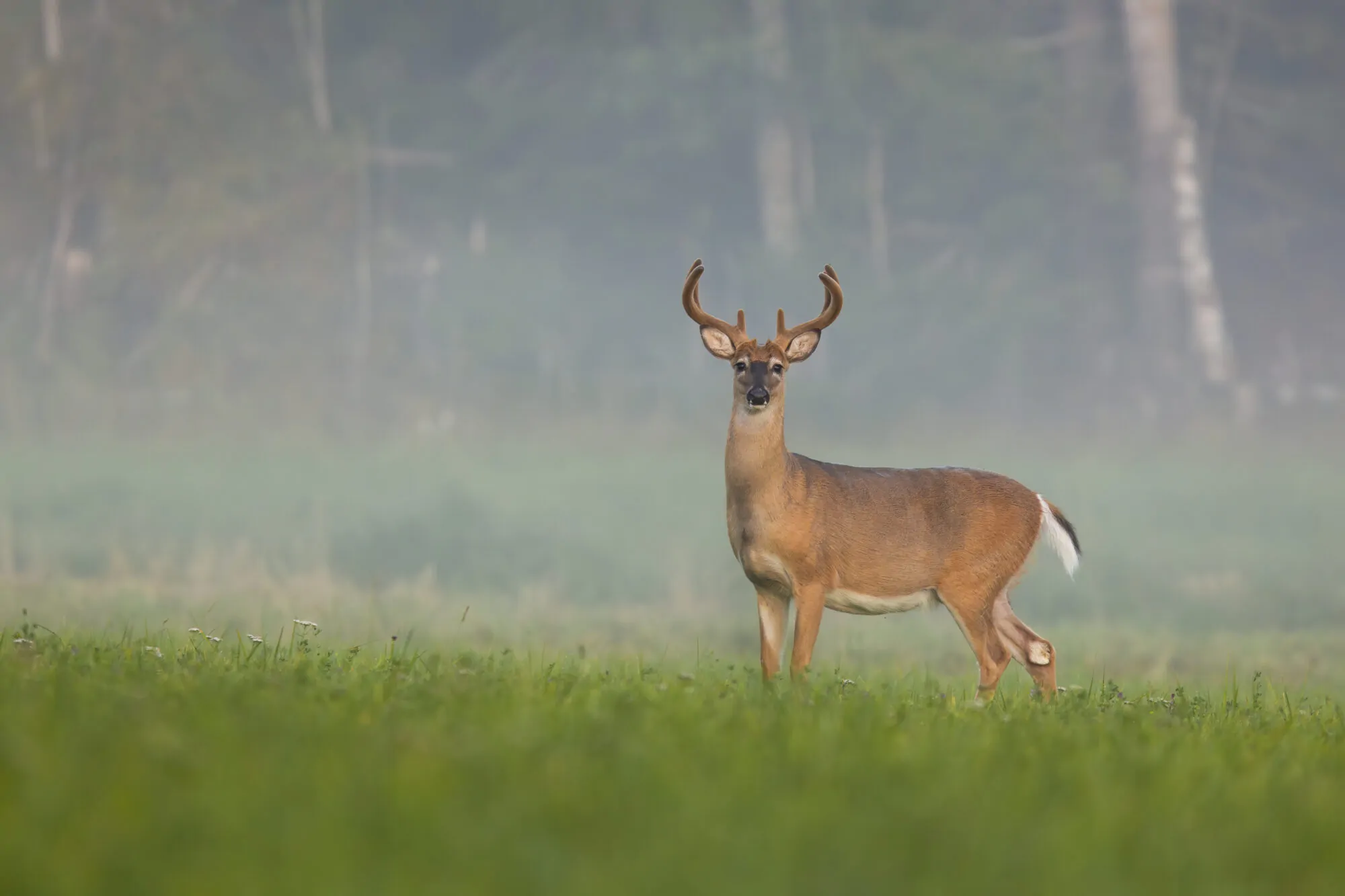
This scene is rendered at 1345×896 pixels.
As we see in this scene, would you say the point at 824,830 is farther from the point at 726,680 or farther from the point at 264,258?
the point at 264,258

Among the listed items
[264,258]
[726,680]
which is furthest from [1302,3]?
[726,680]

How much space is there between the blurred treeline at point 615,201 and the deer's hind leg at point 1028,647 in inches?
849

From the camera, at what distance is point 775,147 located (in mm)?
34781

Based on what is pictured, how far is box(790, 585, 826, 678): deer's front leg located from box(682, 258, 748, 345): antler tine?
1447 mm

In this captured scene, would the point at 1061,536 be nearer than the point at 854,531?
No

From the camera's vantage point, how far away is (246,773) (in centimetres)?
482

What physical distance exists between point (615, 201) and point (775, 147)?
4.23 meters

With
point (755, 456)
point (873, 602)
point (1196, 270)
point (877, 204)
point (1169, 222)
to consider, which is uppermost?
point (877, 204)

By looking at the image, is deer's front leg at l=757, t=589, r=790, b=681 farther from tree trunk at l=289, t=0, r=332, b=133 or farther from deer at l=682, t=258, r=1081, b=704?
tree trunk at l=289, t=0, r=332, b=133

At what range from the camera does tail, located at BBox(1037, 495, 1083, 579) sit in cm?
1096

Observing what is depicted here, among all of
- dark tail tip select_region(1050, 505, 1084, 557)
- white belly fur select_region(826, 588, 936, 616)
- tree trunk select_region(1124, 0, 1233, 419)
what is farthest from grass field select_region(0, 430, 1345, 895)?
tree trunk select_region(1124, 0, 1233, 419)

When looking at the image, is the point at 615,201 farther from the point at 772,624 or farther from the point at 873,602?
the point at 772,624

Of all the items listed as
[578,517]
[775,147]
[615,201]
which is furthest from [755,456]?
[615,201]

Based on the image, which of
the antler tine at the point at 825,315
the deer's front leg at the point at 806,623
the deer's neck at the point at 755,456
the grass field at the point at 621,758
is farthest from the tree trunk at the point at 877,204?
the deer's front leg at the point at 806,623
